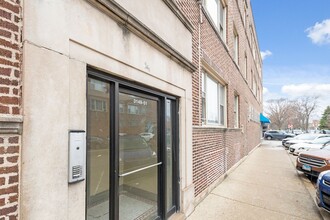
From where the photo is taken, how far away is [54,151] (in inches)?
89.0

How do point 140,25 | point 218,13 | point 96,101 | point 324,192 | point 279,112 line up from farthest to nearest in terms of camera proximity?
point 279,112, point 218,13, point 324,192, point 140,25, point 96,101

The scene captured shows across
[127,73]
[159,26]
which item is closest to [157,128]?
[127,73]

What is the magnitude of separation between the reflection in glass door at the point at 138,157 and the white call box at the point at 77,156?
0.96 metres

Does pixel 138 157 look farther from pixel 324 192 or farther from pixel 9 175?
pixel 324 192

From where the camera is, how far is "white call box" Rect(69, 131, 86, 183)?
95.6 inches

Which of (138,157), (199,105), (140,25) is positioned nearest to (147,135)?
(138,157)

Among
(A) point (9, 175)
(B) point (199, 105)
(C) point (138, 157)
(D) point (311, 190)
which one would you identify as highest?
(B) point (199, 105)

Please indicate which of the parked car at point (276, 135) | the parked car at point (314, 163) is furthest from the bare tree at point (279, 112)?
the parked car at point (314, 163)

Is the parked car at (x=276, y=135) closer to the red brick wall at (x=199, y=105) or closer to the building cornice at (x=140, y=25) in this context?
the red brick wall at (x=199, y=105)

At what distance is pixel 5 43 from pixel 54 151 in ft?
3.24

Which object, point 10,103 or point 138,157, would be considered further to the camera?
point 138,157

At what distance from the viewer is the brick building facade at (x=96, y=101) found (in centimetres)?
201

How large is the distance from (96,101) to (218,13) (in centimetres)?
761

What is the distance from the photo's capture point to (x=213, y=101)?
845cm
